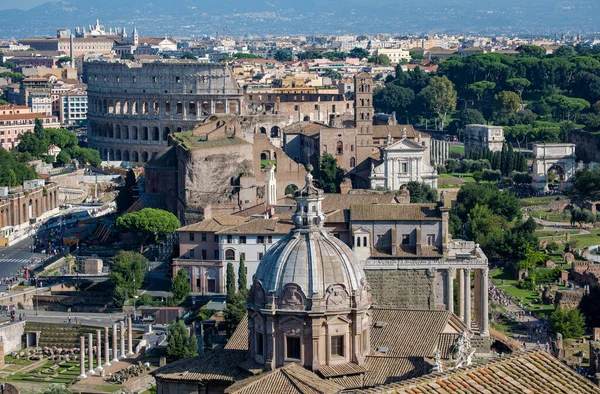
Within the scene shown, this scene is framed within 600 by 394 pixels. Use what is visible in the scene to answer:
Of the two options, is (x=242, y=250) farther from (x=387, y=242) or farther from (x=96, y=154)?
(x=96, y=154)

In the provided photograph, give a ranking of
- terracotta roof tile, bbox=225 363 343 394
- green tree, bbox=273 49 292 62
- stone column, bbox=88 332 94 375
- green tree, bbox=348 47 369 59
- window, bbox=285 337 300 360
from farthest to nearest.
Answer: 1. green tree, bbox=348 47 369 59
2. green tree, bbox=273 49 292 62
3. stone column, bbox=88 332 94 375
4. window, bbox=285 337 300 360
5. terracotta roof tile, bbox=225 363 343 394

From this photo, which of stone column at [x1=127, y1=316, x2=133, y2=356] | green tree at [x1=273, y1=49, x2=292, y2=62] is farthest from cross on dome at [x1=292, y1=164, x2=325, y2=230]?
green tree at [x1=273, y1=49, x2=292, y2=62]

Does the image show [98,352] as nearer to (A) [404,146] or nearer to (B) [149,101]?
(A) [404,146]

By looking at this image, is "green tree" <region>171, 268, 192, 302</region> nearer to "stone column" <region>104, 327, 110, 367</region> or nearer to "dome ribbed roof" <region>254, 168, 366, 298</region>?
"stone column" <region>104, 327, 110, 367</region>

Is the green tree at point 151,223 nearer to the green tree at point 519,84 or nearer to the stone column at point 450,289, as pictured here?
the stone column at point 450,289

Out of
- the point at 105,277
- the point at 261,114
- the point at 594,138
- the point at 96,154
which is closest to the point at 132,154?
the point at 96,154

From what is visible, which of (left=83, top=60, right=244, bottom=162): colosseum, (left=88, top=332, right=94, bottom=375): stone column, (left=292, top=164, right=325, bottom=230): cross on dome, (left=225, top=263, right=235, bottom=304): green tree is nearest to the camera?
(left=292, top=164, right=325, bottom=230): cross on dome
